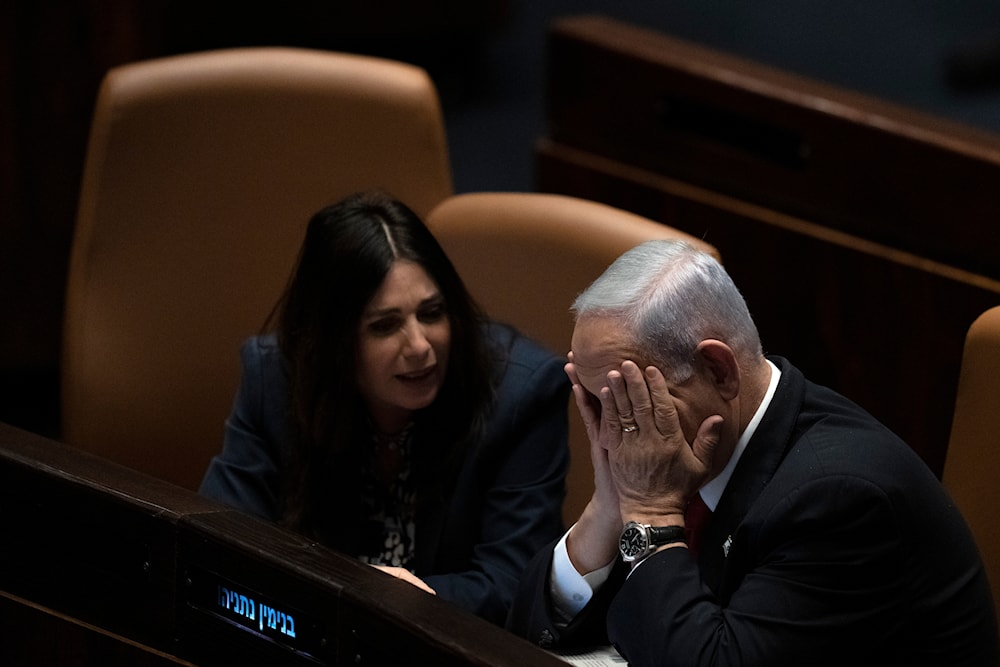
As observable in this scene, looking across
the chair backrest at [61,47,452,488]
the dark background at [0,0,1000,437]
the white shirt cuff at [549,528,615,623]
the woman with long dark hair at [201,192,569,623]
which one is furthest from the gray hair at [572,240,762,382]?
the dark background at [0,0,1000,437]

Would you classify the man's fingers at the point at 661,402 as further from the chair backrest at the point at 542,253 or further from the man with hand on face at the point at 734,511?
the chair backrest at the point at 542,253

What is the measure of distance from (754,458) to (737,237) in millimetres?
1263

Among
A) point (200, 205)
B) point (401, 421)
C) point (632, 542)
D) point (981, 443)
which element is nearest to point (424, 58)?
point (200, 205)

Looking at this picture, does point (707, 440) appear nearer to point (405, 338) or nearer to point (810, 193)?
point (405, 338)

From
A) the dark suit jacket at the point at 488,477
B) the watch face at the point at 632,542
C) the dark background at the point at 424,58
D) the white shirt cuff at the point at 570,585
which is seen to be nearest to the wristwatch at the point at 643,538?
the watch face at the point at 632,542

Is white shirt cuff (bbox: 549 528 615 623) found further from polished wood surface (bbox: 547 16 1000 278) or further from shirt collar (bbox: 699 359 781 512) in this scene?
polished wood surface (bbox: 547 16 1000 278)

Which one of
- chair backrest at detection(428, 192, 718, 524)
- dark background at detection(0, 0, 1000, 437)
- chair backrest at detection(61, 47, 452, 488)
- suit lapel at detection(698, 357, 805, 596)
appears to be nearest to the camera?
suit lapel at detection(698, 357, 805, 596)

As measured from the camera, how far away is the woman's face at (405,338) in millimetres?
1960

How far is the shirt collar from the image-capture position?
A: 153 centimetres

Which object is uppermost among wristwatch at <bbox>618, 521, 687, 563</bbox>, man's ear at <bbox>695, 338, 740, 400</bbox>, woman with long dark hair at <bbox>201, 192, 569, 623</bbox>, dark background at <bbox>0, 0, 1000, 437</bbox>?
man's ear at <bbox>695, 338, 740, 400</bbox>

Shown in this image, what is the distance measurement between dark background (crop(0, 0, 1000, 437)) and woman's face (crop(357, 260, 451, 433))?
149cm

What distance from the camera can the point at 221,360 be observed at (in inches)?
97.0

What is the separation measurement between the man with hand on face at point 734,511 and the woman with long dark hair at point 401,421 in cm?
39

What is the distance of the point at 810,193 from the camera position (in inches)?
104
